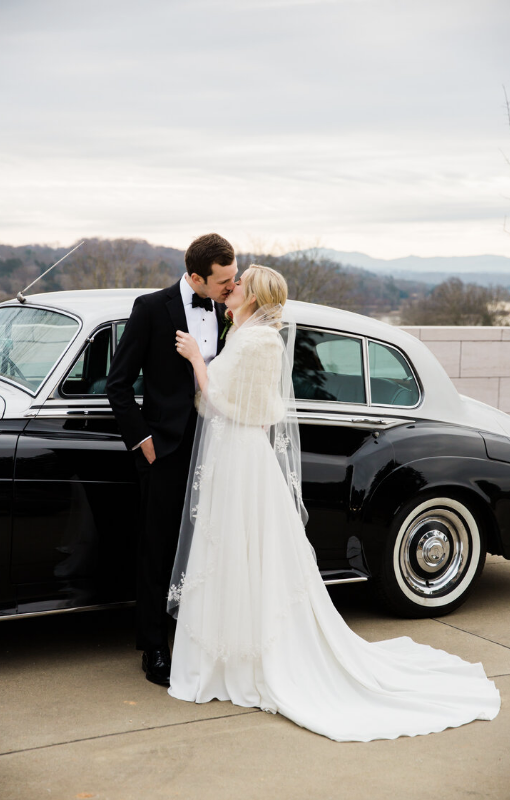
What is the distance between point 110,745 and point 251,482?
4.15 ft

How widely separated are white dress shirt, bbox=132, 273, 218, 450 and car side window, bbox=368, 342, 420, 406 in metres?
1.10

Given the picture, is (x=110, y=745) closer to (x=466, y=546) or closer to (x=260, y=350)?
(x=260, y=350)

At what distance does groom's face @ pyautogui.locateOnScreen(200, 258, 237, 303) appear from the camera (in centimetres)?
393

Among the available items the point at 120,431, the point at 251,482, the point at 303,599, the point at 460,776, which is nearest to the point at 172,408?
the point at 120,431

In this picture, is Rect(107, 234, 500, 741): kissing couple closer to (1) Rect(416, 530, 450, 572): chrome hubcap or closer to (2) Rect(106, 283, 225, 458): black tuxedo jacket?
(2) Rect(106, 283, 225, 458): black tuxedo jacket

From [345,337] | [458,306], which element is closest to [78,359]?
[345,337]

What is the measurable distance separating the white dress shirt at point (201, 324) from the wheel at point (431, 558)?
1.49 m

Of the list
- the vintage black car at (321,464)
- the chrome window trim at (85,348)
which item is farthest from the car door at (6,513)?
the chrome window trim at (85,348)

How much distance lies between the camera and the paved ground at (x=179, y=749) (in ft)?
10.0

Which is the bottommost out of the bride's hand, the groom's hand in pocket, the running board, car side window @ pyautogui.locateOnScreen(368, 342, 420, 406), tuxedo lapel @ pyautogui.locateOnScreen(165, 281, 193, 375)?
the running board

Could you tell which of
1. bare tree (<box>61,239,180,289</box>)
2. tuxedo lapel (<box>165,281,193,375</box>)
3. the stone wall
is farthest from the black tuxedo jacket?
bare tree (<box>61,239,180,289</box>)

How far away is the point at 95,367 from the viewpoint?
165 inches

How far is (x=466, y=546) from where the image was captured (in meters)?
5.03

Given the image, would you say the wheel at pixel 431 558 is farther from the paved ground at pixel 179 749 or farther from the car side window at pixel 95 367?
the car side window at pixel 95 367
